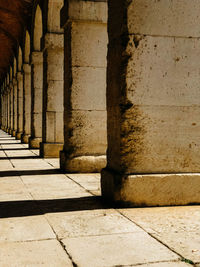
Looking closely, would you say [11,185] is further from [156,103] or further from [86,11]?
[86,11]

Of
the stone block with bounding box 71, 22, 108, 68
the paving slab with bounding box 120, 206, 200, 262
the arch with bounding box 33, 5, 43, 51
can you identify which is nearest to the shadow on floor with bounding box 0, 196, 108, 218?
the paving slab with bounding box 120, 206, 200, 262

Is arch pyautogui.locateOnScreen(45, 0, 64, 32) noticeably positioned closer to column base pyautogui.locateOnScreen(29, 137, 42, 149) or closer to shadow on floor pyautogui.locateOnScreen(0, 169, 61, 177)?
shadow on floor pyautogui.locateOnScreen(0, 169, 61, 177)

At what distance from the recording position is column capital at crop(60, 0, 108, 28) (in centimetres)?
629

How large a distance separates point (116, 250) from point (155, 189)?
140cm

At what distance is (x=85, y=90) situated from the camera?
6.38 metres

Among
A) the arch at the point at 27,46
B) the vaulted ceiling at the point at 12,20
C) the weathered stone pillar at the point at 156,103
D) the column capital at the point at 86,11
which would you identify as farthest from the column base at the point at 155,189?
the arch at the point at 27,46

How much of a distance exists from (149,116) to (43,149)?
5.38 meters

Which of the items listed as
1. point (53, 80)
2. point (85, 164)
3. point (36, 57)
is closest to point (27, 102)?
point (36, 57)

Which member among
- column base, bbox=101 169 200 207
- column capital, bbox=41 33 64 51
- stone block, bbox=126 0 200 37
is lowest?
column base, bbox=101 169 200 207

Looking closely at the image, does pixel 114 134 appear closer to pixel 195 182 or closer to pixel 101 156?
pixel 195 182

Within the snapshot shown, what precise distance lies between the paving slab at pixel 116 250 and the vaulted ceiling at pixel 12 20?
37.6 feet

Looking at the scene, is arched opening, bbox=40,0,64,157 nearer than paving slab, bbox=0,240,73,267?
No

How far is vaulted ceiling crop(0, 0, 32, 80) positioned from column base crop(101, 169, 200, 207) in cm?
1049

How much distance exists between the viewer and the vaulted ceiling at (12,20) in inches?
535
